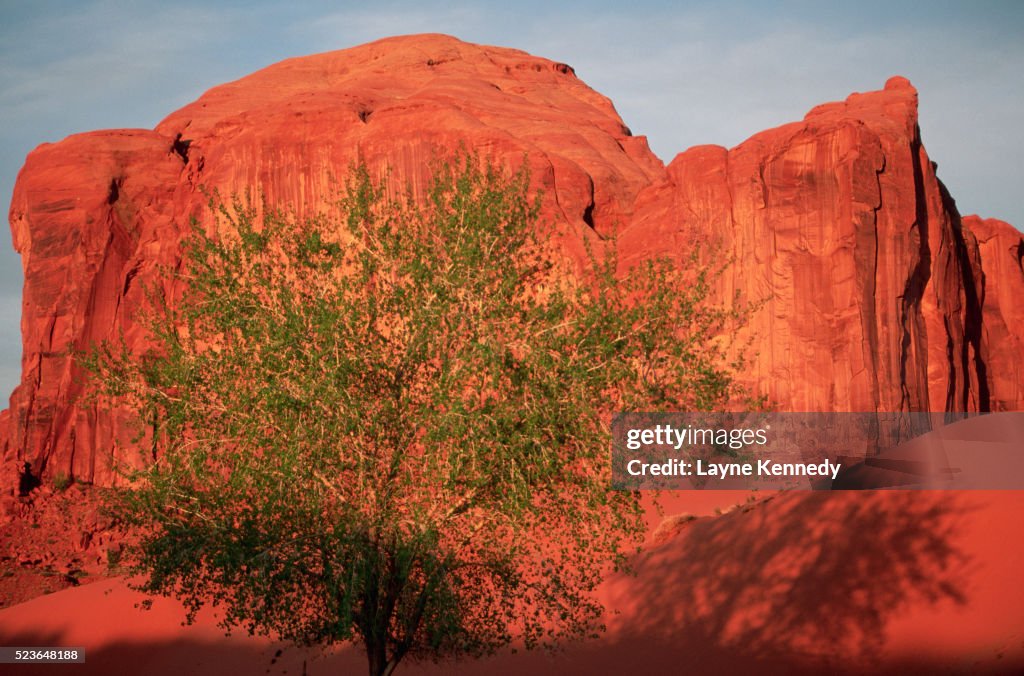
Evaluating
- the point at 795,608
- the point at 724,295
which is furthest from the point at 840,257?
the point at 795,608

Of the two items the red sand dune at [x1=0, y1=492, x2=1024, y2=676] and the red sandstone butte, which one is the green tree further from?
the red sandstone butte

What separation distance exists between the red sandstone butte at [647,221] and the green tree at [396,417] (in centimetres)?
2519

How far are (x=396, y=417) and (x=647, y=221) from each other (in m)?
38.0

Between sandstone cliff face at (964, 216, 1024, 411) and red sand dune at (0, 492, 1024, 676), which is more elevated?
sandstone cliff face at (964, 216, 1024, 411)

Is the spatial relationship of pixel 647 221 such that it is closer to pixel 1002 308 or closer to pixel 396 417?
pixel 1002 308

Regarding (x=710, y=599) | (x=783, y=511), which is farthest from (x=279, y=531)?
(x=783, y=511)

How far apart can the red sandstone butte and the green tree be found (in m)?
25.2

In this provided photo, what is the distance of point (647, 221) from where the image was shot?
49781mm

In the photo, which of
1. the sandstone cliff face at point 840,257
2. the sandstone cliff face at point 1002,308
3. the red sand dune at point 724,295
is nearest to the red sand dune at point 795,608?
the red sand dune at point 724,295

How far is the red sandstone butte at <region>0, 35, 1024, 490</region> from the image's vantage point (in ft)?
142

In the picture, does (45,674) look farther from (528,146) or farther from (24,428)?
(528,146)

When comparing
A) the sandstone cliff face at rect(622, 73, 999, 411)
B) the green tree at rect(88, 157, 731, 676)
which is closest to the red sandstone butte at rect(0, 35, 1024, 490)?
the sandstone cliff face at rect(622, 73, 999, 411)

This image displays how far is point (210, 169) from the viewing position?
56250 mm

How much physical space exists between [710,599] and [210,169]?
42372 millimetres
